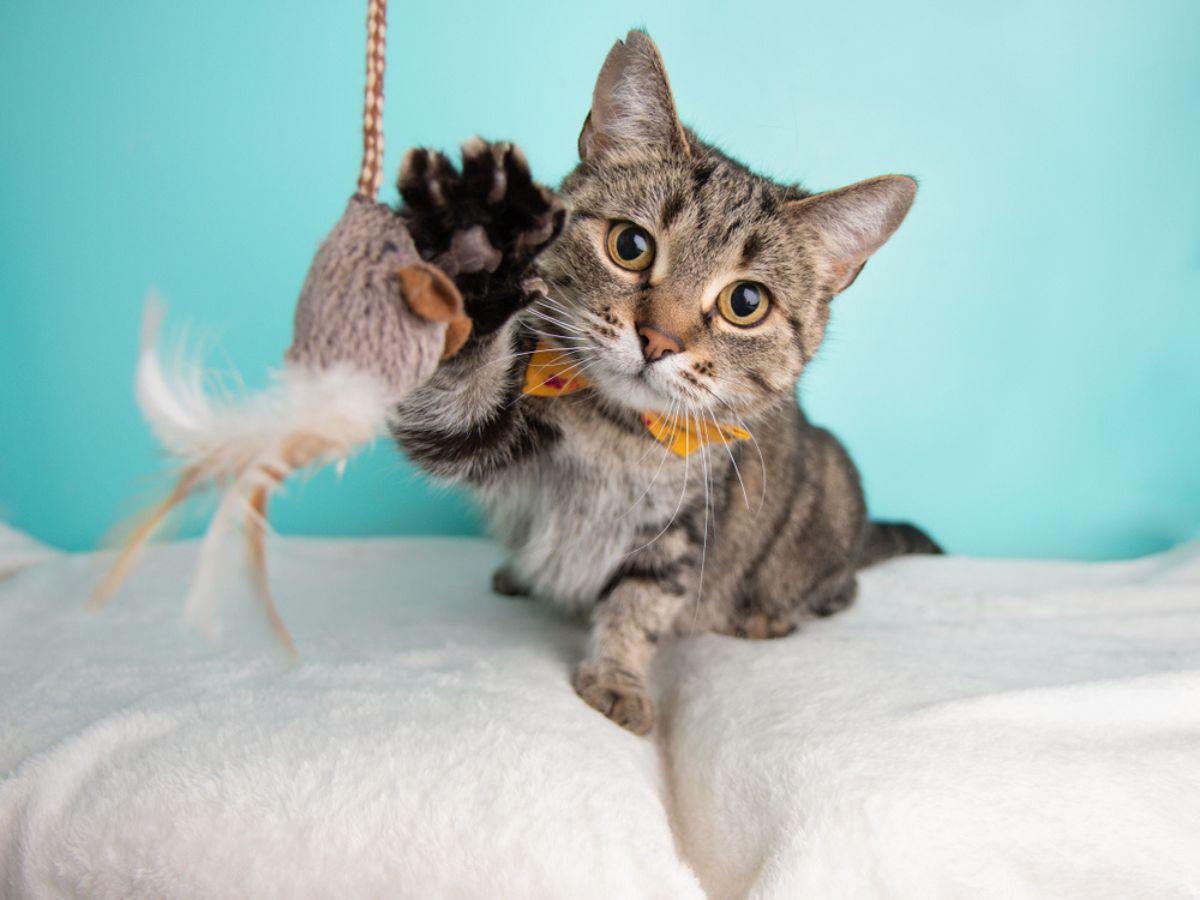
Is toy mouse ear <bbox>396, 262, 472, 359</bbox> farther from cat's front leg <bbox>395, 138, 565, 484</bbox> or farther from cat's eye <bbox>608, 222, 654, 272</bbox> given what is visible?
cat's eye <bbox>608, 222, 654, 272</bbox>

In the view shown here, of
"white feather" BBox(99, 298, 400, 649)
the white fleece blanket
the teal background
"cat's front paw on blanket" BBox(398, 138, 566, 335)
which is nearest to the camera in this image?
"white feather" BBox(99, 298, 400, 649)

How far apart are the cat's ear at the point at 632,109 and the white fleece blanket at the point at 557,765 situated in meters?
0.78

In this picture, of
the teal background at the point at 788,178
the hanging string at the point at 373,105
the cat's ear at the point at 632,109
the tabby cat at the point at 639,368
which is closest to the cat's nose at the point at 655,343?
the tabby cat at the point at 639,368

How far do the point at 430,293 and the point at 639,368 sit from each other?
1.36ft

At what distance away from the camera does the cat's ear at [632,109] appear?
103cm

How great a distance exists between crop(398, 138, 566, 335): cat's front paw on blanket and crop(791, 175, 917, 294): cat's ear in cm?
57

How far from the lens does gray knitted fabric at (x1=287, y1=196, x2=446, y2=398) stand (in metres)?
0.59

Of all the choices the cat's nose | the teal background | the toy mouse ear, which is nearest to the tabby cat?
the cat's nose

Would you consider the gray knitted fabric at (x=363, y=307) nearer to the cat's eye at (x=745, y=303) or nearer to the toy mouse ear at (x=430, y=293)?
the toy mouse ear at (x=430, y=293)

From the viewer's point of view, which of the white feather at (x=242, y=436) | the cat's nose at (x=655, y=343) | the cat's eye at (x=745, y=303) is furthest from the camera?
the cat's eye at (x=745, y=303)

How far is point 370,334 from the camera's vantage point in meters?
0.59

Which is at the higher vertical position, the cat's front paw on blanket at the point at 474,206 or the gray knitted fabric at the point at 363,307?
the cat's front paw on blanket at the point at 474,206

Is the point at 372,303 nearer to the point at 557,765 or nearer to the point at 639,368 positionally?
the point at 639,368

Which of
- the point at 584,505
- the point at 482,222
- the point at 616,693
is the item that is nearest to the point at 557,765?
the point at 616,693
